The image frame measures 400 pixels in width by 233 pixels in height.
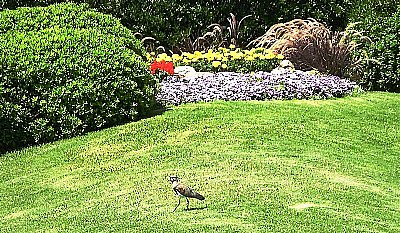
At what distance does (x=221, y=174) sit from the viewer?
255 inches

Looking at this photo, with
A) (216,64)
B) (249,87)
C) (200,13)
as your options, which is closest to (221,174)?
(249,87)

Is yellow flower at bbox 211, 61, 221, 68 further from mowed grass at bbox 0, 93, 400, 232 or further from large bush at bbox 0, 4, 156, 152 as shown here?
large bush at bbox 0, 4, 156, 152

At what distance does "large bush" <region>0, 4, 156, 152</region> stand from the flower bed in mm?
1002

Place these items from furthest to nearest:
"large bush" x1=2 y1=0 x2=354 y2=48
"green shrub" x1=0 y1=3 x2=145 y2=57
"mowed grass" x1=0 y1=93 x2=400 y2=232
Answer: "large bush" x1=2 y1=0 x2=354 y2=48, "green shrub" x1=0 y1=3 x2=145 y2=57, "mowed grass" x1=0 y1=93 x2=400 y2=232

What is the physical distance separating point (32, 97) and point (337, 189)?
12.8 ft

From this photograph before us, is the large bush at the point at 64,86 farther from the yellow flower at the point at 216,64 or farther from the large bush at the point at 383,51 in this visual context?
the large bush at the point at 383,51

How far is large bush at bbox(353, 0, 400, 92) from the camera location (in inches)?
478

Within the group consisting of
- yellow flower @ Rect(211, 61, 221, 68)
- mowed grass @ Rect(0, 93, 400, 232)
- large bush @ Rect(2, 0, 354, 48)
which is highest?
large bush @ Rect(2, 0, 354, 48)

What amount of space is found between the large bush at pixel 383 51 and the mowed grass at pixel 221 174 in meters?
2.89

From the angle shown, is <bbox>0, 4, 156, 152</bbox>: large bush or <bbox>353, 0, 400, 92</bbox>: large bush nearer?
<bbox>0, 4, 156, 152</bbox>: large bush

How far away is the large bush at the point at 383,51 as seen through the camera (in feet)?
39.9

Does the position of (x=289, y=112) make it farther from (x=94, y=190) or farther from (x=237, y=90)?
(x=94, y=190)

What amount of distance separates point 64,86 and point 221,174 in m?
2.75

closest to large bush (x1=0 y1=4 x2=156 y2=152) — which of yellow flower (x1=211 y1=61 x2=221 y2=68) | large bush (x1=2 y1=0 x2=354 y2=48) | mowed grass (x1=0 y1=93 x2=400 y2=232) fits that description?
mowed grass (x1=0 y1=93 x2=400 y2=232)
